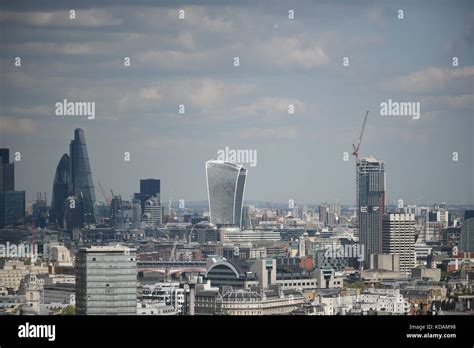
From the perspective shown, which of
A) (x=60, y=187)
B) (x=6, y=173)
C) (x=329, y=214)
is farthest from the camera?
(x=329, y=214)

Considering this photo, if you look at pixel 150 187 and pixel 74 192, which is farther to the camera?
pixel 74 192

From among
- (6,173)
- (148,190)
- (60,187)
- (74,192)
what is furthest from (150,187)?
(6,173)

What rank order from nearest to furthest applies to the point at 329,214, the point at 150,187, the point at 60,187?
1. the point at 150,187
2. the point at 60,187
3. the point at 329,214

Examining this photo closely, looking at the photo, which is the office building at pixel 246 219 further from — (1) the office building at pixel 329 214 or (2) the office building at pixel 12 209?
(2) the office building at pixel 12 209

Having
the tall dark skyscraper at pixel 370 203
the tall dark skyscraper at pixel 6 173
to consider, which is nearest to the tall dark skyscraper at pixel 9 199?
the tall dark skyscraper at pixel 6 173

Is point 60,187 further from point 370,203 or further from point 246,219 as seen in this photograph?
point 370,203

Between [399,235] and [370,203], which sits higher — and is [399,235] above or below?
below
